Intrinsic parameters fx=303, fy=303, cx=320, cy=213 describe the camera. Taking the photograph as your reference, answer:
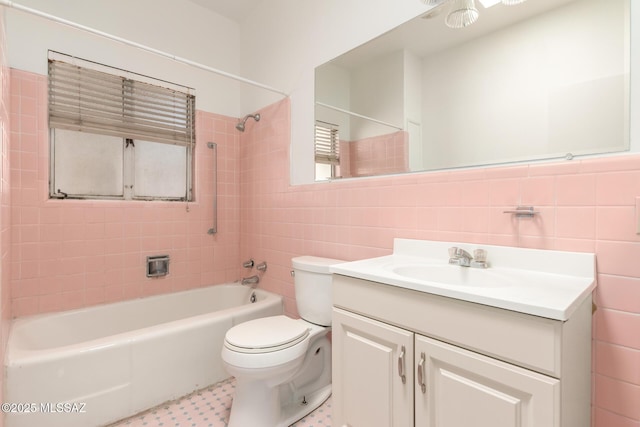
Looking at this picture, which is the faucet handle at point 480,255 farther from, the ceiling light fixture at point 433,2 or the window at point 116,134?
the window at point 116,134

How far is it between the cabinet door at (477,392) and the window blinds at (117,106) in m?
2.34

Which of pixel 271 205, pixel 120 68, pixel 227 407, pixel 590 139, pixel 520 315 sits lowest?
pixel 227 407

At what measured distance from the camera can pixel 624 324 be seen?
3.13ft

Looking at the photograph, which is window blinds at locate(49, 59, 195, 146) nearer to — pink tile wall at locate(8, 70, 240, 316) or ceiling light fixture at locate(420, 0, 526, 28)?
pink tile wall at locate(8, 70, 240, 316)

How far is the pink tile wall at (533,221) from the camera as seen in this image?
0.95 m

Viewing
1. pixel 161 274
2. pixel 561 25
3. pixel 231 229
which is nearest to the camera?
pixel 561 25

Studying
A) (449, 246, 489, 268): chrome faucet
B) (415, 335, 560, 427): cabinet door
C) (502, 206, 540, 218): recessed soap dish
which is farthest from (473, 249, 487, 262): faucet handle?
(415, 335, 560, 427): cabinet door

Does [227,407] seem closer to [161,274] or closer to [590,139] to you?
[161,274]

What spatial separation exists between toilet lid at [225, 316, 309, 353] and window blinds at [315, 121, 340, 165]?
993 mm

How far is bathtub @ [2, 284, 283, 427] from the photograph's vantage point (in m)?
1.36

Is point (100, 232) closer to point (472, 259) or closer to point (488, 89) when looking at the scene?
point (472, 259)

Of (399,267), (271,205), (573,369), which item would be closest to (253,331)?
(399,267)

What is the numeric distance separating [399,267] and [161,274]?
75.1 inches

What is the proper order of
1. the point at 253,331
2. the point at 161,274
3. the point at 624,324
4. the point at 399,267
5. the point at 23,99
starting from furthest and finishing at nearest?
the point at 161,274 < the point at 23,99 < the point at 253,331 < the point at 399,267 < the point at 624,324
